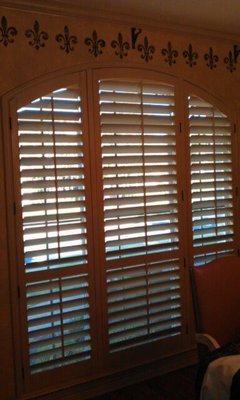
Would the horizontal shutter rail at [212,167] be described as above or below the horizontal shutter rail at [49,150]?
below

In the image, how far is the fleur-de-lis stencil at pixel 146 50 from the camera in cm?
248

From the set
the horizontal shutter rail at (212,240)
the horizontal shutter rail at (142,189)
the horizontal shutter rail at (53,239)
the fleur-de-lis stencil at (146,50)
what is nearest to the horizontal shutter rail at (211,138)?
the horizontal shutter rail at (142,189)

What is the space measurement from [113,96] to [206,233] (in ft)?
3.85

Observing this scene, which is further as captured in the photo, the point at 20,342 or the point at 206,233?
the point at 206,233

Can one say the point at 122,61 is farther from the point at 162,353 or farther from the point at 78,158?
the point at 162,353

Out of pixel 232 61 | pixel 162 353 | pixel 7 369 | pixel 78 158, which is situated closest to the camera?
pixel 7 369

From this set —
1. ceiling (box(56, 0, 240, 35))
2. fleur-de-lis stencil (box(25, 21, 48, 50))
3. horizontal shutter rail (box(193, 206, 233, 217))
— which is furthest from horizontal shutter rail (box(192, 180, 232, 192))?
fleur-de-lis stencil (box(25, 21, 48, 50))

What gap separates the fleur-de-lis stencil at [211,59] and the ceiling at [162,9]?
0.63ft

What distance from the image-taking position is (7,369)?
85.0 inches

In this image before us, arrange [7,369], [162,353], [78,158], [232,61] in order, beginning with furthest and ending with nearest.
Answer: [232,61] → [162,353] → [78,158] → [7,369]

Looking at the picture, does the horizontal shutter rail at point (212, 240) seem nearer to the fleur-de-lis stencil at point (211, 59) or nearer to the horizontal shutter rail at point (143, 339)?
the horizontal shutter rail at point (143, 339)

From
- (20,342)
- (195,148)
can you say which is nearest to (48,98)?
(195,148)

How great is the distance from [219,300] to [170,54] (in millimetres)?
1631

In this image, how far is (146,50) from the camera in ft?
8.20
